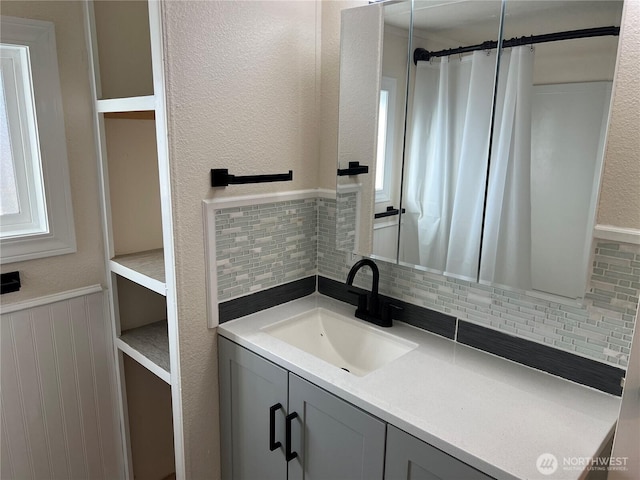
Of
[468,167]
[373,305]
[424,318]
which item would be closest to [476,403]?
[424,318]

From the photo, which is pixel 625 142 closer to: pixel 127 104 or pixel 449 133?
pixel 449 133

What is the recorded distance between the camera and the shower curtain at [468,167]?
48.9 inches

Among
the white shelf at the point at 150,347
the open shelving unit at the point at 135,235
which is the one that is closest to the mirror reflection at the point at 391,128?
the open shelving unit at the point at 135,235

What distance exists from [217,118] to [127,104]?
0.99 ft

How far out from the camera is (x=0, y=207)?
5.07 feet

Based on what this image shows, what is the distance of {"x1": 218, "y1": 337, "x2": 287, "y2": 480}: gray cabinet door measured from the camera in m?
1.41

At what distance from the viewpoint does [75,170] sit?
163cm

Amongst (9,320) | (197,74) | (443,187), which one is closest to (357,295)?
(443,187)

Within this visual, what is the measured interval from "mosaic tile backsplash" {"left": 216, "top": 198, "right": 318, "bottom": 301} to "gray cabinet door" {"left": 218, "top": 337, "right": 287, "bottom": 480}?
23 centimetres

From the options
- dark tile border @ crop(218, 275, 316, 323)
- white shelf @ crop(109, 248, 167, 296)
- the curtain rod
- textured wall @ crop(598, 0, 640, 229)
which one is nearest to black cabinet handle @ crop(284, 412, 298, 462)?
dark tile border @ crop(218, 275, 316, 323)

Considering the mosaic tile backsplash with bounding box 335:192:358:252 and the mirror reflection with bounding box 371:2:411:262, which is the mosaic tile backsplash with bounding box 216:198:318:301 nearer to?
the mosaic tile backsplash with bounding box 335:192:358:252

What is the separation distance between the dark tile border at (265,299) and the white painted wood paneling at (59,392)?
568mm

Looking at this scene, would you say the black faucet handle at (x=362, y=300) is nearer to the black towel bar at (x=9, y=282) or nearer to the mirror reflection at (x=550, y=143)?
the mirror reflection at (x=550, y=143)

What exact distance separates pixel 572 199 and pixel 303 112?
37.7 inches
